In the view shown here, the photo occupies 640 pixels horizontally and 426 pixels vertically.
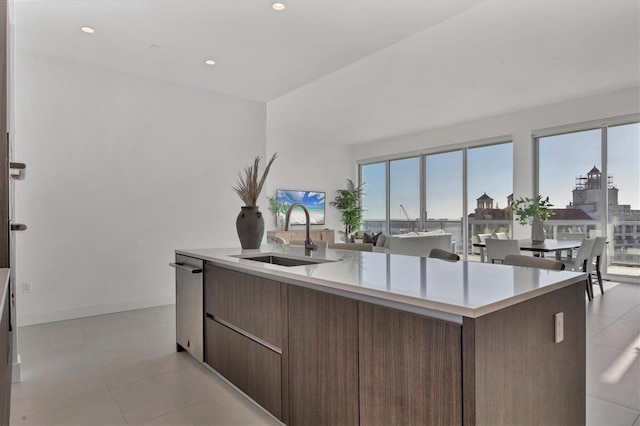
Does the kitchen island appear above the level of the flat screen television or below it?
below

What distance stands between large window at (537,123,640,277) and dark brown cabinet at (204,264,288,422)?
250 inches

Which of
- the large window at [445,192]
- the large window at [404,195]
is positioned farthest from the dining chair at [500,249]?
the large window at [404,195]

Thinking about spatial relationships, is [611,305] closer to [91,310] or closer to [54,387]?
[54,387]

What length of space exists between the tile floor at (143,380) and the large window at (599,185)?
2.78m

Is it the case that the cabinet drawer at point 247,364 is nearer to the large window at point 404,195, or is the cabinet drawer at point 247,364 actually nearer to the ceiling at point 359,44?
the ceiling at point 359,44

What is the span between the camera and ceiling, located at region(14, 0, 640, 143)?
10.3 ft

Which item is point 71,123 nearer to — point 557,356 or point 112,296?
point 112,296

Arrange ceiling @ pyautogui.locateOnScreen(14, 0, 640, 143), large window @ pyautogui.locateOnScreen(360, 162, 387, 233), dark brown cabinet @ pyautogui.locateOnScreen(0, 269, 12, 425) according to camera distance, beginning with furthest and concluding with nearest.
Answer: large window @ pyautogui.locateOnScreen(360, 162, 387, 233) → ceiling @ pyautogui.locateOnScreen(14, 0, 640, 143) → dark brown cabinet @ pyautogui.locateOnScreen(0, 269, 12, 425)

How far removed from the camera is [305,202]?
8.93 meters

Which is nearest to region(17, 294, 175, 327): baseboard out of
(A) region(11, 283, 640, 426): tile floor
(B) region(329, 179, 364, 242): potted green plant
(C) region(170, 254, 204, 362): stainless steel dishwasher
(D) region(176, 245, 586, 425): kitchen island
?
(A) region(11, 283, 640, 426): tile floor

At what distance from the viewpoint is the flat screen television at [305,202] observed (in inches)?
339

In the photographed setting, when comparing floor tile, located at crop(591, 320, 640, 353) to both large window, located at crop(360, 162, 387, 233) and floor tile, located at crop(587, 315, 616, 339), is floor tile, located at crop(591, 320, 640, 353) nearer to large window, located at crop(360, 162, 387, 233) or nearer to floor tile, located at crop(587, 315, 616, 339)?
floor tile, located at crop(587, 315, 616, 339)

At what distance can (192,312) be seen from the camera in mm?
2701

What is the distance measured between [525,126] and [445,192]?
2.02 metres
